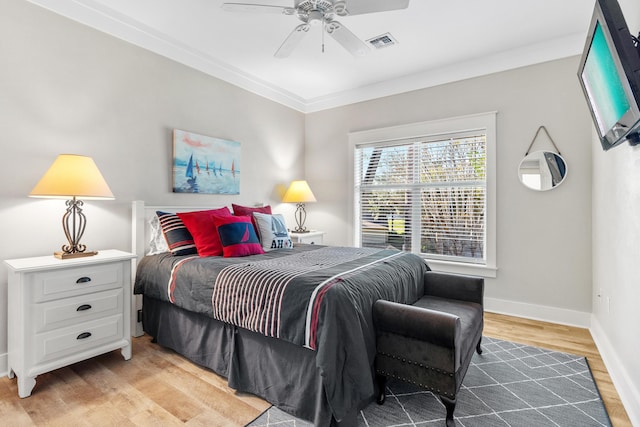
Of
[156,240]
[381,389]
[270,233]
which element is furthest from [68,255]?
[381,389]

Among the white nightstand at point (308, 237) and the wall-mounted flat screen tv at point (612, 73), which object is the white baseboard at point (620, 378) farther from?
the white nightstand at point (308, 237)

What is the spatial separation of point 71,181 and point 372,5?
7.43ft

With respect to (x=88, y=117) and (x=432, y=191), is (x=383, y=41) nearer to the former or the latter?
(x=432, y=191)

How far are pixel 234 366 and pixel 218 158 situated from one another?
230 centimetres

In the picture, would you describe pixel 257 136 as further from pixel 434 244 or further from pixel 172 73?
pixel 434 244

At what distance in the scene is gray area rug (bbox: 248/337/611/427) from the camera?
5.64 feet

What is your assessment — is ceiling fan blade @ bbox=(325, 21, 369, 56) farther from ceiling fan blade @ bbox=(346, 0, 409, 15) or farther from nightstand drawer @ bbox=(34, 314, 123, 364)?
nightstand drawer @ bbox=(34, 314, 123, 364)

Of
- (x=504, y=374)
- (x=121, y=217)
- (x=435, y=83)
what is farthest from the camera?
(x=435, y=83)

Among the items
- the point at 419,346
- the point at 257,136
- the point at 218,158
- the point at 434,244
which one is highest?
the point at 257,136

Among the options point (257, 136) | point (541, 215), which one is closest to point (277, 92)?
point (257, 136)

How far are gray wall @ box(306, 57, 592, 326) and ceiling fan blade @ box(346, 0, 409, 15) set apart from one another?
6.45ft

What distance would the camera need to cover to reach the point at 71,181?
2148mm

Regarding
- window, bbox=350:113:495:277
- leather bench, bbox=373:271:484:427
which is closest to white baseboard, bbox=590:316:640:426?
leather bench, bbox=373:271:484:427

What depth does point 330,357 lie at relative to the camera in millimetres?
1540
